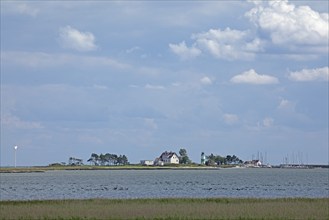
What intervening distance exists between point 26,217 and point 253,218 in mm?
14516

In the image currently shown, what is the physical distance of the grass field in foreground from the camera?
140 ft

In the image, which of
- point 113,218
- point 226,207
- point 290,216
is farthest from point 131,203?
point 290,216

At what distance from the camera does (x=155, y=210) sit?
4694 centimetres

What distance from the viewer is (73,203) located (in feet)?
179

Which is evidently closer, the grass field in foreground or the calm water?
the grass field in foreground

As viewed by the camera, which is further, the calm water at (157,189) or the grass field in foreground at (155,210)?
the calm water at (157,189)

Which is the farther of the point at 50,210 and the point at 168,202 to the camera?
the point at 168,202

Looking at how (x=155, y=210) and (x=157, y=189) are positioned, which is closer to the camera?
(x=155, y=210)

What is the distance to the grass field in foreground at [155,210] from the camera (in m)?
42.5

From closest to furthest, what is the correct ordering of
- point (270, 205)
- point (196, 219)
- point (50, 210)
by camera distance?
point (196, 219) → point (50, 210) → point (270, 205)

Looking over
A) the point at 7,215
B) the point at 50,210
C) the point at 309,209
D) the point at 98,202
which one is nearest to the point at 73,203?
the point at 98,202

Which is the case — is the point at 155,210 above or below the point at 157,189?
above

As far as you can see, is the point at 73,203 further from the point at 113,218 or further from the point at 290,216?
the point at 290,216

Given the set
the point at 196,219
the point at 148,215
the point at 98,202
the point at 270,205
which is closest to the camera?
the point at 196,219
